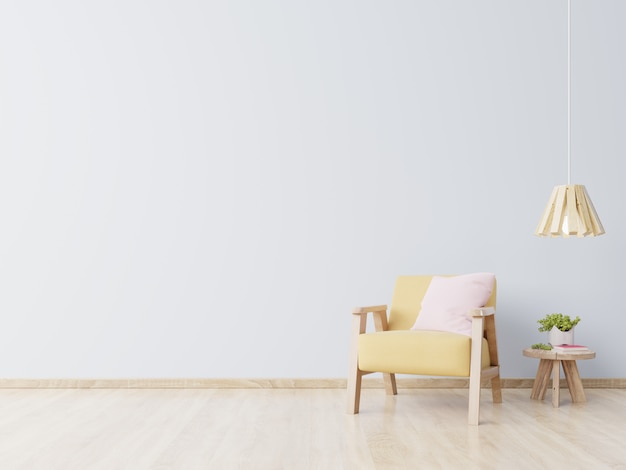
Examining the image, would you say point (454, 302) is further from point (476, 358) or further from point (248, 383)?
point (248, 383)

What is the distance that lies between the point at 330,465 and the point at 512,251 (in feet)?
8.07

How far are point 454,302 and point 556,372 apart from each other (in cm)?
69

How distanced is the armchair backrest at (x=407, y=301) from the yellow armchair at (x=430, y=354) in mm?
263

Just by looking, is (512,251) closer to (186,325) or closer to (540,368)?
(540,368)

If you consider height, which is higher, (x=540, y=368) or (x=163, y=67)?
(x=163, y=67)

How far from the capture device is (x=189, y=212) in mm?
4832

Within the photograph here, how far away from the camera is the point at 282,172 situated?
15.9ft

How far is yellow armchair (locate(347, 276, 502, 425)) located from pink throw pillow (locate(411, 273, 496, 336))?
0.31 feet

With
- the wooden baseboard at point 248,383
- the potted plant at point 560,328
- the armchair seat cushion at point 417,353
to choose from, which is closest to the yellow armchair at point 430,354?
the armchair seat cushion at point 417,353

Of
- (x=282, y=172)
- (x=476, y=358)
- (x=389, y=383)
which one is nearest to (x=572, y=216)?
(x=476, y=358)

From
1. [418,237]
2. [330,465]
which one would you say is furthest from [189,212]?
[330,465]

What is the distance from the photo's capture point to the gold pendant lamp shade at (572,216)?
427cm

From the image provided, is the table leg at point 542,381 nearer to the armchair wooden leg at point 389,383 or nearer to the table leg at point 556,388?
the table leg at point 556,388

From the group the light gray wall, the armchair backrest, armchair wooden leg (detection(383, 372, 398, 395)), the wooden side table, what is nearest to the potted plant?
the wooden side table
